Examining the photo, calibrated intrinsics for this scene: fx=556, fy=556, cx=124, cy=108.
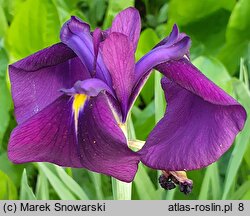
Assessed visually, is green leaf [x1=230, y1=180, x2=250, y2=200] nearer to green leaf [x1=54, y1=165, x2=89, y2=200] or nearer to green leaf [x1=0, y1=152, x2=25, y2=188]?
green leaf [x1=54, y1=165, x2=89, y2=200]

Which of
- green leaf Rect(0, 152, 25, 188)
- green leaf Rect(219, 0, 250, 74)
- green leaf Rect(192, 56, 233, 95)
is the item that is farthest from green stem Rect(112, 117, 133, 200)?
green leaf Rect(219, 0, 250, 74)

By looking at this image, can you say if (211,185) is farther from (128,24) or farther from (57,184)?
(128,24)

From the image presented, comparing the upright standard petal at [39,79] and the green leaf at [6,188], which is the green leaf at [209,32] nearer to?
the green leaf at [6,188]

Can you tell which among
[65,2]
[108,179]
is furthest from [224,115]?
[65,2]

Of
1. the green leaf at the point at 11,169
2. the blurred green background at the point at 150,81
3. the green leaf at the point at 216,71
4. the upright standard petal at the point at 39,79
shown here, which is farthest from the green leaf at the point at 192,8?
the upright standard petal at the point at 39,79

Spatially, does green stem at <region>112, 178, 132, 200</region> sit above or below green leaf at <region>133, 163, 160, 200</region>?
above

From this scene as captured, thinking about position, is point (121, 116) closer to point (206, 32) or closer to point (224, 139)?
point (224, 139)
